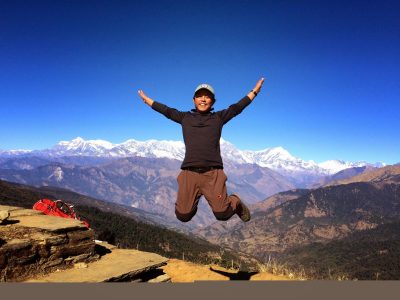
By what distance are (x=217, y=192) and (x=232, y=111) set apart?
7.09 feet

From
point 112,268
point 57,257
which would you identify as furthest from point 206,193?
point 57,257

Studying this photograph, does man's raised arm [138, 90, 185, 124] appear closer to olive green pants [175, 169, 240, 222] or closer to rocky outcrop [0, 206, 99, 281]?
olive green pants [175, 169, 240, 222]

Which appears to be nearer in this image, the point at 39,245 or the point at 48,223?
the point at 39,245

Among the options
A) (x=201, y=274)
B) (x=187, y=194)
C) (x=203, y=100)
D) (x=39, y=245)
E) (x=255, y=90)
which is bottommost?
(x=201, y=274)

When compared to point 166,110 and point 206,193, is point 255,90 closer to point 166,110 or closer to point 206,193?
point 166,110

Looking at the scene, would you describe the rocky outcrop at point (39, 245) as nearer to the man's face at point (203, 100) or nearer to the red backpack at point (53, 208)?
the red backpack at point (53, 208)

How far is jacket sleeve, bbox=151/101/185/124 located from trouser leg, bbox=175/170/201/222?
4.75 feet

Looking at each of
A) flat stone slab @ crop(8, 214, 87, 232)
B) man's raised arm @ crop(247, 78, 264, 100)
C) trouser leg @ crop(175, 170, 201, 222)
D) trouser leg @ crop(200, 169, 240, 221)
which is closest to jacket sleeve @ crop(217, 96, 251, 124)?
man's raised arm @ crop(247, 78, 264, 100)

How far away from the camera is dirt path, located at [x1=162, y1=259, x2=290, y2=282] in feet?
40.3

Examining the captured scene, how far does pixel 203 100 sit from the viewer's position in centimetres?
927

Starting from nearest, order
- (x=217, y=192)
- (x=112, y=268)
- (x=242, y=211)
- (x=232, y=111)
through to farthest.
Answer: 1. (x=217, y=192)
2. (x=232, y=111)
3. (x=242, y=211)
4. (x=112, y=268)

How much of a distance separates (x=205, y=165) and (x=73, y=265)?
15.6 feet

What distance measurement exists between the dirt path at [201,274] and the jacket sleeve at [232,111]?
5765mm

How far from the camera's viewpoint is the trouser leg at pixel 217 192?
873cm
